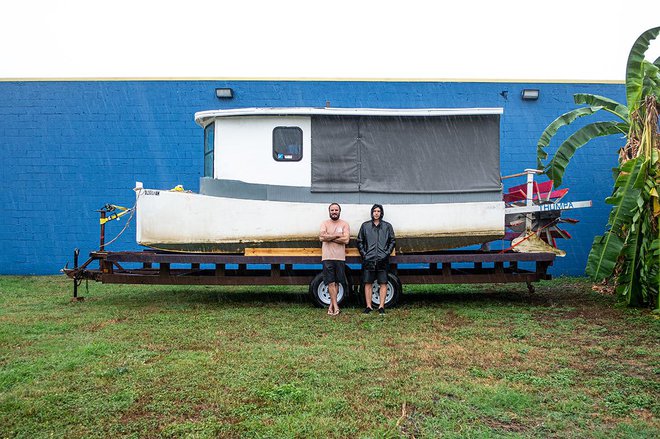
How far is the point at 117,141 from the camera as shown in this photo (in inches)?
571

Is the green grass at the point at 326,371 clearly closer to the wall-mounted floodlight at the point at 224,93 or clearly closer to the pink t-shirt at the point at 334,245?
the pink t-shirt at the point at 334,245

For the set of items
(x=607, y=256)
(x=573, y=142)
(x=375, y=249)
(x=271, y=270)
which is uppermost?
(x=573, y=142)

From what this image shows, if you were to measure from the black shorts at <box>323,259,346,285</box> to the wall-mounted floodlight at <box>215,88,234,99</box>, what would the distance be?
631cm

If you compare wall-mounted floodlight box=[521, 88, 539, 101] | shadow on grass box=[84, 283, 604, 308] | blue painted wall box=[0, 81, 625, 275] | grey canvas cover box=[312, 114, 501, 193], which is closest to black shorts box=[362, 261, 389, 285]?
shadow on grass box=[84, 283, 604, 308]

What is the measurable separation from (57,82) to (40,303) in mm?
6347

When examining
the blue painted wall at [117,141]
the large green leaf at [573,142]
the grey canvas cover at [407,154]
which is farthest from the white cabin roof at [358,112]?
the blue painted wall at [117,141]

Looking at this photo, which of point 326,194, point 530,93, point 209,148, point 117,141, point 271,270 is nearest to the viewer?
point 326,194

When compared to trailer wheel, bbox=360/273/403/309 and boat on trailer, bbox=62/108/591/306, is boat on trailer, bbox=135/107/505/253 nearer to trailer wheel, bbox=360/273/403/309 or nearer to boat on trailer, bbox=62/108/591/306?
boat on trailer, bbox=62/108/591/306

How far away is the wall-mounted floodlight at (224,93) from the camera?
14180 mm

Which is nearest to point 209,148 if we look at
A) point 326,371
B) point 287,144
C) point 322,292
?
point 287,144

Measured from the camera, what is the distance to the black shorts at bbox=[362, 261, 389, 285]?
9.45 metres

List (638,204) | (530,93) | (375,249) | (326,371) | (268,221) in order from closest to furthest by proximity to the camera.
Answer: (326,371)
(638,204)
(375,249)
(268,221)
(530,93)

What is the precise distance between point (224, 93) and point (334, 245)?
6.29m

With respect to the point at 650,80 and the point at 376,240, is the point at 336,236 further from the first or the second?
the point at 650,80
